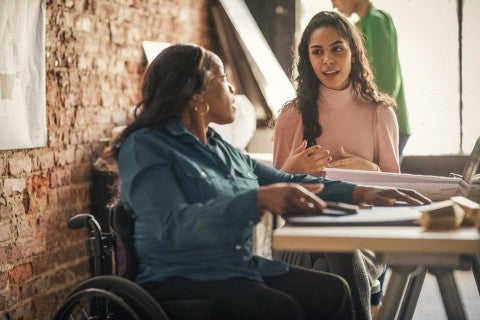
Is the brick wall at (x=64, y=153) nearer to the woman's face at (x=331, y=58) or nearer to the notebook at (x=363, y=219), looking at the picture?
the woman's face at (x=331, y=58)

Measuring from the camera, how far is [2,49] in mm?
2988

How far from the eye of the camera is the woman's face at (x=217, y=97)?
2.07 metres

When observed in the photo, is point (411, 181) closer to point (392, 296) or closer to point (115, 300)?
point (392, 296)

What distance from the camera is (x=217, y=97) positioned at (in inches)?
81.7

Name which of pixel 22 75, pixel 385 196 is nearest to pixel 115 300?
pixel 385 196

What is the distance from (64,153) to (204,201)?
180 centimetres

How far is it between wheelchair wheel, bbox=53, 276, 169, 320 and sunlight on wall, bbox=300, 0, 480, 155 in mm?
3441

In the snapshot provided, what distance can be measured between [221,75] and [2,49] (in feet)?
4.12

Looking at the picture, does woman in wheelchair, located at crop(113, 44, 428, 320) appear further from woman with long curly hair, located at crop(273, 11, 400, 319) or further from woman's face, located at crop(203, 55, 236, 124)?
woman with long curly hair, located at crop(273, 11, 400, 319)

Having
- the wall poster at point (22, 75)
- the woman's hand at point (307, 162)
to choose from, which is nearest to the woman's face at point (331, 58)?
the woman's hand at point (307, 162)

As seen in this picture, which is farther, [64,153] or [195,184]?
[64,153]

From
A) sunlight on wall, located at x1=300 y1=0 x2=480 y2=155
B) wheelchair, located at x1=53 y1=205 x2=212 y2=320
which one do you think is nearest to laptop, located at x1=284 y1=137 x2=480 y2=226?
wheelchair, located at x1=53 y1=205 x2=212 y2=320

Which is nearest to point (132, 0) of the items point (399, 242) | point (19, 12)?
point (19, 12)

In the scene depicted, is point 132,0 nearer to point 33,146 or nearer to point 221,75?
point 33,146
